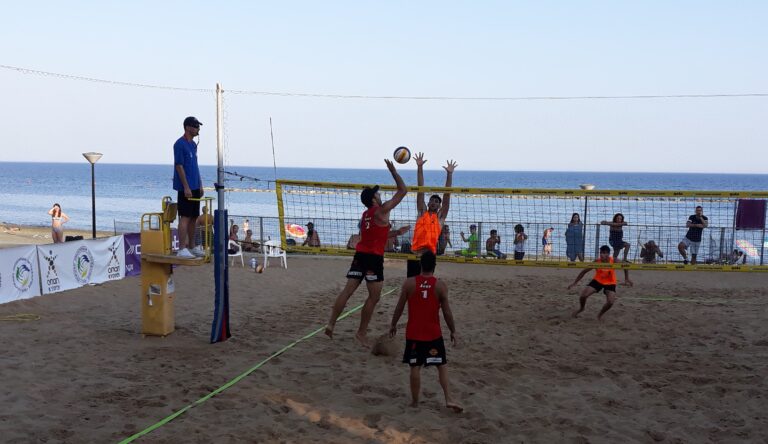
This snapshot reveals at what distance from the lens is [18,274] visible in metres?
11.9

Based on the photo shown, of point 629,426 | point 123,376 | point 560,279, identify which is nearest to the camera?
point 629,426

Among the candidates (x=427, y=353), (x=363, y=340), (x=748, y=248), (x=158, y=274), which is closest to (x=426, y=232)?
(x=363, y=340)

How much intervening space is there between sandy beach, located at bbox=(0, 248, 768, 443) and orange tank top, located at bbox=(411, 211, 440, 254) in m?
1.25

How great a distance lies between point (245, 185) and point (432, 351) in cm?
11109

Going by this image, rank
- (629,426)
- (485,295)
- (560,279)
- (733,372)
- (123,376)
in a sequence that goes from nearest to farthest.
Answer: (629,426)
(123,376)
(733,372)
(485,295)
(560,279)

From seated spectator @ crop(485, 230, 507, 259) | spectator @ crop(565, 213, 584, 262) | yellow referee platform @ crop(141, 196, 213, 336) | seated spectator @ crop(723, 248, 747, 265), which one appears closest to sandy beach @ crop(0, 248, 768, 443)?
yellow referee platform @ crop(141, 196, 213, 336)

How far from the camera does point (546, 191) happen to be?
9.27m

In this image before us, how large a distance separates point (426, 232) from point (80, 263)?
8194mm

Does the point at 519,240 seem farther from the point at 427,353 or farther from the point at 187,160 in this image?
the point at 427,353

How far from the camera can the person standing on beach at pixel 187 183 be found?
7.91 meters

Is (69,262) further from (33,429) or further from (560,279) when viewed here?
(560,279)

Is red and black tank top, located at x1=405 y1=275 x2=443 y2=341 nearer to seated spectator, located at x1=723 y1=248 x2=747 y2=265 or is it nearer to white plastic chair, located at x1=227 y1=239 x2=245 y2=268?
white plastic chair, located at x1=227 y1=239 x2=245 y2=268

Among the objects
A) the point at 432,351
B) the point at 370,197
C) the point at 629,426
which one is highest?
Result: the point at 370,197

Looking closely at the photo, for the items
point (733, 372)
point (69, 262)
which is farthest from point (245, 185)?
point (733, 372)
